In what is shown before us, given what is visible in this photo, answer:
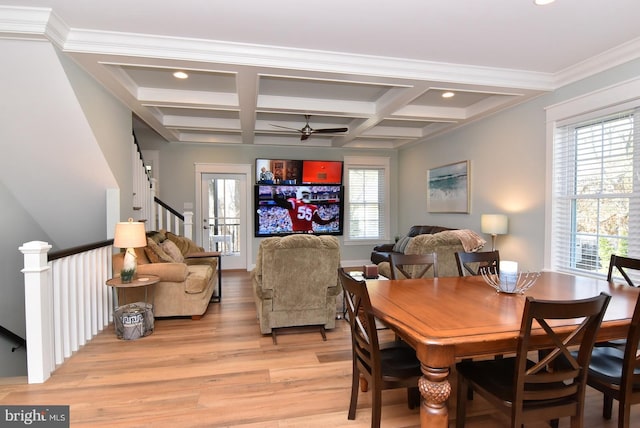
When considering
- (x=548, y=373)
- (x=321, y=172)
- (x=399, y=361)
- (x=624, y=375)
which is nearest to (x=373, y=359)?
(x=399, y=361)

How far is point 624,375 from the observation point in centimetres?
166

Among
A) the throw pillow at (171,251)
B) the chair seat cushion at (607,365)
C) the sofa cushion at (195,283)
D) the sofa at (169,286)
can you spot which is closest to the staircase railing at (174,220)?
the throw pillow at (171,251)

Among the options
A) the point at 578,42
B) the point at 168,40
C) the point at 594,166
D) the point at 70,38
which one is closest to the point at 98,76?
the point at 70,38

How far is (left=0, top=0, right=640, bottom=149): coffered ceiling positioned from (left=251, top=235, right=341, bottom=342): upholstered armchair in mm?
1719

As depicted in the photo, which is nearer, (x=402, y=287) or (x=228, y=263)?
(x=402, y=287)

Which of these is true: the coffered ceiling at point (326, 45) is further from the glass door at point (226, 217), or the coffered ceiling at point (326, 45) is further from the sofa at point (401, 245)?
the glass door at point (226, 217)

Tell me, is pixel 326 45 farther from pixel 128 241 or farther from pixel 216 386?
pixel 216 386

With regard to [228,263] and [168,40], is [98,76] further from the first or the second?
[228,263]

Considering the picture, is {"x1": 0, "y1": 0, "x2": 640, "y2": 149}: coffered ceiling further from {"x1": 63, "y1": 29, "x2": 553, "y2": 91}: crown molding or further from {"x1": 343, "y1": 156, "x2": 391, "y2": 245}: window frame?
{"x1": 343, "y1": 156, "x2": 391, "y2": 245}: window frame

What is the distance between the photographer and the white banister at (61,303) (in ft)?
8.12

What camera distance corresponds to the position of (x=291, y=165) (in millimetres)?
7121

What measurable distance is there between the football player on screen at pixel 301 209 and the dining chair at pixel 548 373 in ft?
18.5

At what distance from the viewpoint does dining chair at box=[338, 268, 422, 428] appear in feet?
5.79

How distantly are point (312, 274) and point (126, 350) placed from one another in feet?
6.08
